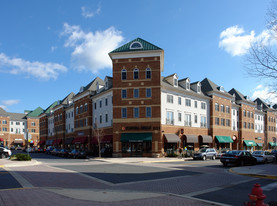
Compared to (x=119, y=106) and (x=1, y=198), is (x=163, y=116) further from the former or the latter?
(x=1, y=198)

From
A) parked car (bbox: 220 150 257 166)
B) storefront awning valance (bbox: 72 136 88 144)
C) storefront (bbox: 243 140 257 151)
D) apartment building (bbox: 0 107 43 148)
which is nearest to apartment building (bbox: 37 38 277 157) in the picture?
storefront (bbox: 243 140 257 151)

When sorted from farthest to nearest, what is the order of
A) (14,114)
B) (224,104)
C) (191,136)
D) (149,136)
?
(14,114) < (224,104) < (191,136) < (149,136)

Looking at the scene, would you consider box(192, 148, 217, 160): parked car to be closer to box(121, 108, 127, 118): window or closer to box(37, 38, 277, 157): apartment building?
box(37, 38, 277, 157): apartment building

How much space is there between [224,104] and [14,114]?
9269 centimetres

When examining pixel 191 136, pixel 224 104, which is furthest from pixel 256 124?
pixel 191 136

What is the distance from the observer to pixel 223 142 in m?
48.3

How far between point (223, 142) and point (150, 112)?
19777mm

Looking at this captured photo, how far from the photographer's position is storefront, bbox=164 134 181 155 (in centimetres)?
3706

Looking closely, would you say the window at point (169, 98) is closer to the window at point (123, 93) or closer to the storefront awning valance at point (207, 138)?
the window at point (123, 93)

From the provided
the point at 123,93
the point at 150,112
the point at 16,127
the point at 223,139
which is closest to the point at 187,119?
the point at 150,112

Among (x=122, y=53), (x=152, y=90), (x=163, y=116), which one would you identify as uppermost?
(x=122, y=53)

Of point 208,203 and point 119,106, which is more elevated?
point 119,106

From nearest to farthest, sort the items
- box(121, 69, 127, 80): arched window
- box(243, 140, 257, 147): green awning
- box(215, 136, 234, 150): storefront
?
box(121, 69, 127, 80): arched window
box(215, 136, 234, 150): storefront
box(243, 140, 257, 147): green awning

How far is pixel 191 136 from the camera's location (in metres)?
41.8
